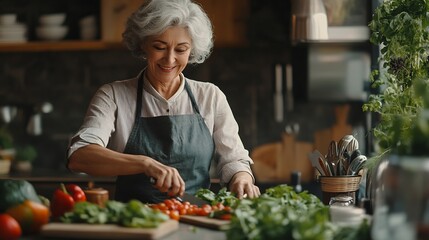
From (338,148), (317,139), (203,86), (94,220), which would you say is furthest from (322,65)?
(94,220)

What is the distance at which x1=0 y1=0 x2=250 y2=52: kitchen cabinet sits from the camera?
602cm

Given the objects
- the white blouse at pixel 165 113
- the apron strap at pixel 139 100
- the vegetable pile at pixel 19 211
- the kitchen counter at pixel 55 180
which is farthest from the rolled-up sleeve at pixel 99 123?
the kitchen counter at pixel 55 180

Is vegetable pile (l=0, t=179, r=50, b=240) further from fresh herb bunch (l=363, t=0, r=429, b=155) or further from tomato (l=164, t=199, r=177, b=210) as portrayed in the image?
fresh herb bunch (l=363, t=0, r=429, b=155)

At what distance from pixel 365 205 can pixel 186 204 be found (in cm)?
66

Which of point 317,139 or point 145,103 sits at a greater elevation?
point 145,103

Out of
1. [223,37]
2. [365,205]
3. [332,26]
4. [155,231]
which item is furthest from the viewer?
[223,37]

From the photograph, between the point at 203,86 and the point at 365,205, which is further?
the point at 203,86

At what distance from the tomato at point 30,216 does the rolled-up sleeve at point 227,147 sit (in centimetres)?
122

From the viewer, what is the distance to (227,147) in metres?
3.84

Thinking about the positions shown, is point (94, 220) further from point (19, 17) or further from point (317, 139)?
point (19, 17)

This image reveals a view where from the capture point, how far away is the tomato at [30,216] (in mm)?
2645

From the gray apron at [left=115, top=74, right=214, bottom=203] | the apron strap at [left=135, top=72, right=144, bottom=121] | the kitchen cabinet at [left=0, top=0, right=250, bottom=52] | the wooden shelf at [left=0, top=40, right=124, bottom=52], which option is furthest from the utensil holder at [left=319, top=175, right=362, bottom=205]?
the wooden shelf at [left=0, top=40, right=124, bottom=52]

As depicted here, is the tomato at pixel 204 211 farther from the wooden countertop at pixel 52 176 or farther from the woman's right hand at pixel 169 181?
the wooden countertop at pixel 52 176

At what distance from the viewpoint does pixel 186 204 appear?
9.84ft
